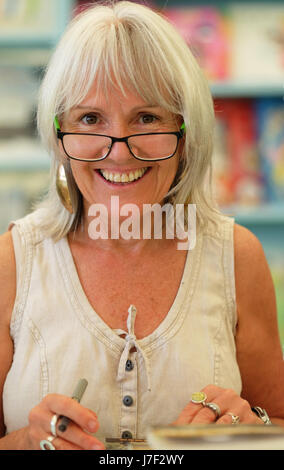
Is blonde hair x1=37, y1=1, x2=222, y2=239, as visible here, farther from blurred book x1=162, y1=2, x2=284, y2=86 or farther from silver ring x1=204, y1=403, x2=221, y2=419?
blurred book x1=162, y1=2, x2=284, y2=86

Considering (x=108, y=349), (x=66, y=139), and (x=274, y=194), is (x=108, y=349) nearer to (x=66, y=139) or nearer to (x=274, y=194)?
(x=66, y=139)

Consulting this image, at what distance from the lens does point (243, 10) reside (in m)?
2.50

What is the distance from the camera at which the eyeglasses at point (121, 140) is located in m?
1.21

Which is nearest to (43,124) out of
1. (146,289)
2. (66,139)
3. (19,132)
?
(66,139)

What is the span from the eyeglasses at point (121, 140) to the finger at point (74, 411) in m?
0.46

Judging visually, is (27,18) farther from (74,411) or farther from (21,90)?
(74,411)

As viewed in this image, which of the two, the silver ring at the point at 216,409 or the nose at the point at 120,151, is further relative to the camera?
the nose at the point at 120,151

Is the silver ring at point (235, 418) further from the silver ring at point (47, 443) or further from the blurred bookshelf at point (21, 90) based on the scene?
the blurred bookshelf at point (21, 90)

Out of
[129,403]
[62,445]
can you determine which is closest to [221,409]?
[129,403]

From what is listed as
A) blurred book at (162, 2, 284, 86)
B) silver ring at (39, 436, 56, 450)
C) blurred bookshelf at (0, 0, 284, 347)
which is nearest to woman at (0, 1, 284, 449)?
silver ring at (39, 436, 56, 450)

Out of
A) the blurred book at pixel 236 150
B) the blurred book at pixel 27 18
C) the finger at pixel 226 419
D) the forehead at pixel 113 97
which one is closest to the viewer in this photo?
the finger at pixel 226 419

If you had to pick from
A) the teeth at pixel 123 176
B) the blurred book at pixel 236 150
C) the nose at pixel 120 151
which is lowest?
the teeth at pixel 123 176

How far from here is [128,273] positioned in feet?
4.33

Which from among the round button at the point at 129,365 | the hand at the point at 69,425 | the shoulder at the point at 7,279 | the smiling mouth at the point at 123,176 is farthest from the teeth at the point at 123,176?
the hand at the point at 69,425
